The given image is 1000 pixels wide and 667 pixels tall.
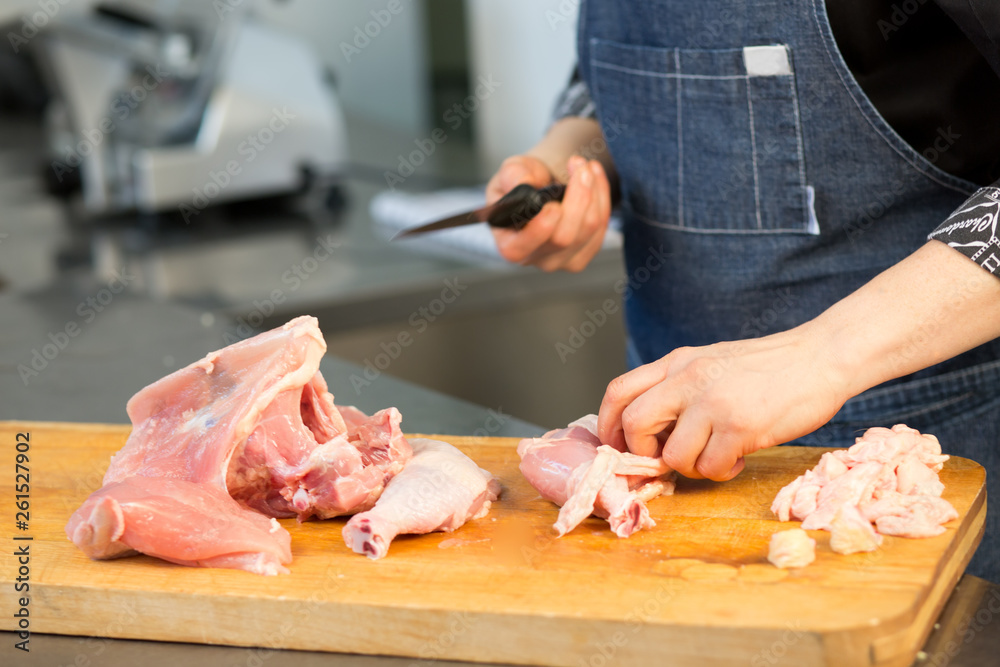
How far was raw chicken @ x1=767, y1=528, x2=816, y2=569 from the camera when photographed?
45.3 inches

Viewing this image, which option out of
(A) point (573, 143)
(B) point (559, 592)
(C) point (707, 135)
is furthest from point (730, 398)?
(A) point (573, 143)

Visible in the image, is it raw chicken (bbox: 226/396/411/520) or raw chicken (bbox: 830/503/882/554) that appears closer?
raw chicken (bbox: 830/503/882/554)

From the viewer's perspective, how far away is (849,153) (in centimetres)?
158

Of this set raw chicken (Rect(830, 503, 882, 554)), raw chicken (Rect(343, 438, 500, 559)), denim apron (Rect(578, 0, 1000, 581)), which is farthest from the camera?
denim apron (Rect(578, 0, 1000, 581))

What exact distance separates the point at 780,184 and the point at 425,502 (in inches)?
30.9

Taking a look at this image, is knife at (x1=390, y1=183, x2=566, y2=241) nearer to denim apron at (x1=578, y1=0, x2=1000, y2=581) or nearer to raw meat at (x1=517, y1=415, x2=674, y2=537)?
denim apron at (x1=578, y1=0, x2=1000, y2=581)

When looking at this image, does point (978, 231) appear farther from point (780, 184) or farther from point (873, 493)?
point (780, 184)

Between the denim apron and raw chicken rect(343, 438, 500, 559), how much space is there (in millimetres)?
601

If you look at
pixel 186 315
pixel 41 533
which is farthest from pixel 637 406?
pixel 186 315

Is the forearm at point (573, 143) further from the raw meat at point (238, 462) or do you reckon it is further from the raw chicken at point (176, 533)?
the raw chicken at point (176, 533)

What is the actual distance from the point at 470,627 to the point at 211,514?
1.24 ft

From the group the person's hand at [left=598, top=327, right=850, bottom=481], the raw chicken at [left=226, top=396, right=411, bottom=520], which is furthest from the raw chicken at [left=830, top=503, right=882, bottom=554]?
the raw chicken at [left=226, top=396, right=411, bottom=520]

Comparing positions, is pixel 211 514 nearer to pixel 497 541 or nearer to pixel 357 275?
pixel 497 541

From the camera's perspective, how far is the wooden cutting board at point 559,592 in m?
1.06
